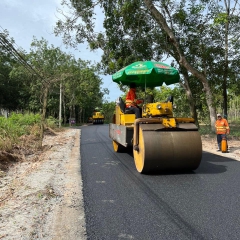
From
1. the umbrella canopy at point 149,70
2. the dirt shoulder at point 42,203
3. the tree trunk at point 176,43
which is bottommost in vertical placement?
the dirt shoulder at point 42,203

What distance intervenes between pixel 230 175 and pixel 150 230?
3.52 m

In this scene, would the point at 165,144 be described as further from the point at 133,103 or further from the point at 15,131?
the point at 15,131

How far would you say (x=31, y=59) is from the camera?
34.7m

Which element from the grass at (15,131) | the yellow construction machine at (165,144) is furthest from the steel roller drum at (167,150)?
the grass at (15,131)

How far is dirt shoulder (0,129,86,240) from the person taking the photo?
3674 millimetres

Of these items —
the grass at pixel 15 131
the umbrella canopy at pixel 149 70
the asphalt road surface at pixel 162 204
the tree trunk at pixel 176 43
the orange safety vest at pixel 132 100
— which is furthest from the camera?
the tree trunk at pixel 176 43

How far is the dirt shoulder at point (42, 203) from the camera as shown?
12.1 ft

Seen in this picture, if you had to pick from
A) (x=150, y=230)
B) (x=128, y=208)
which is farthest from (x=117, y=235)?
(x=128, y=208)

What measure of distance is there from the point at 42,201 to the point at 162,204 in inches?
74.8

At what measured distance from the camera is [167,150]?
20.9 ft

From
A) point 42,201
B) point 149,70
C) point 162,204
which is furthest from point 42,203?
point 149,70

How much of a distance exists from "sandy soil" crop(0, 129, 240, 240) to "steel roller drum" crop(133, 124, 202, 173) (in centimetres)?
154

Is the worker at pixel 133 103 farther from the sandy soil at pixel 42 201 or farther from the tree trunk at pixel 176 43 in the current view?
the tree trunk at pixel 176 43

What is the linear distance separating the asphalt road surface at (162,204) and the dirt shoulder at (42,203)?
206 millimetres
